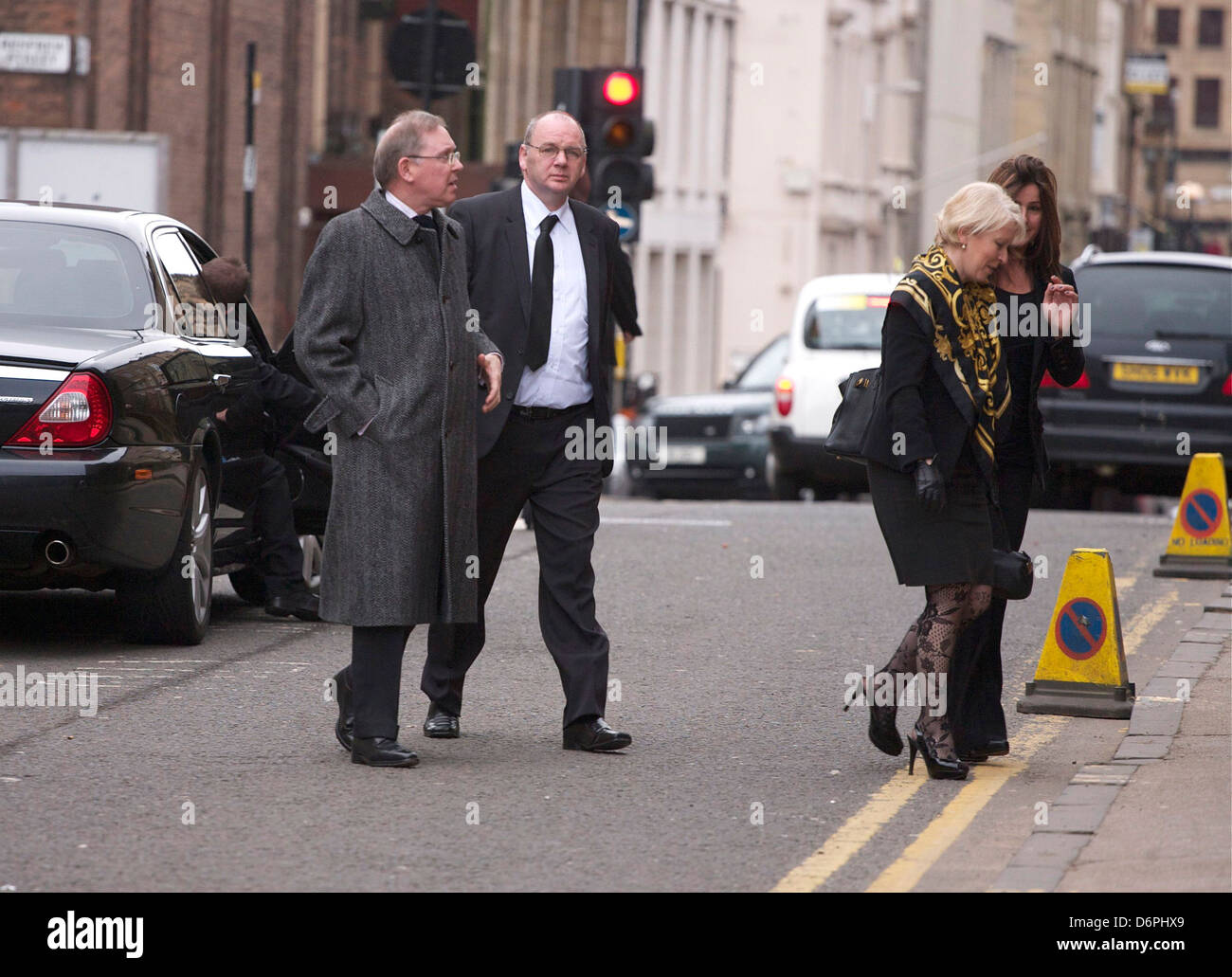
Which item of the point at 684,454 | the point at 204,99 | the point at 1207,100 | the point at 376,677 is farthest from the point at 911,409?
the point at 1207,100

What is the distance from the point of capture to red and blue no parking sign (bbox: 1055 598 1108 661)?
8.46 m

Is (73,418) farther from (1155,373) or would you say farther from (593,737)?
(1155,373)

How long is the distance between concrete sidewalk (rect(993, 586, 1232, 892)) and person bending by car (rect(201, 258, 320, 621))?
3808 millimetres

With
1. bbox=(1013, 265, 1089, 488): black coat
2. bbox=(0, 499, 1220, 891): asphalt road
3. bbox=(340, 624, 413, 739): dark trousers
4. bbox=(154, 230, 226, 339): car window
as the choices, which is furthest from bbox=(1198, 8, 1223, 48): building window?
bbox=(340, 624, 413, 739): dark trousers

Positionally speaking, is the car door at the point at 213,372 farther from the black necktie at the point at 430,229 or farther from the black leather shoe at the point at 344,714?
the black necktie at the point at 430,229

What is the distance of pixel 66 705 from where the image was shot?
8.30 metres

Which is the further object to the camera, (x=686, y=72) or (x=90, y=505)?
(x=686, y=72)

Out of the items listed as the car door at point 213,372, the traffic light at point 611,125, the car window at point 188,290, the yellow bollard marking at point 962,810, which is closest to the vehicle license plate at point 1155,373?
the traffic light at point 611,125

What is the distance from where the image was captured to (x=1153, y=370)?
16.6 m

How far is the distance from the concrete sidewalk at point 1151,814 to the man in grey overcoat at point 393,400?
1939mm

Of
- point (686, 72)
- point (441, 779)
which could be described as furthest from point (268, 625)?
point (686, 72)

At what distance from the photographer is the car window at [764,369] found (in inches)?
947

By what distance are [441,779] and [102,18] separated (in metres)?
22.2
